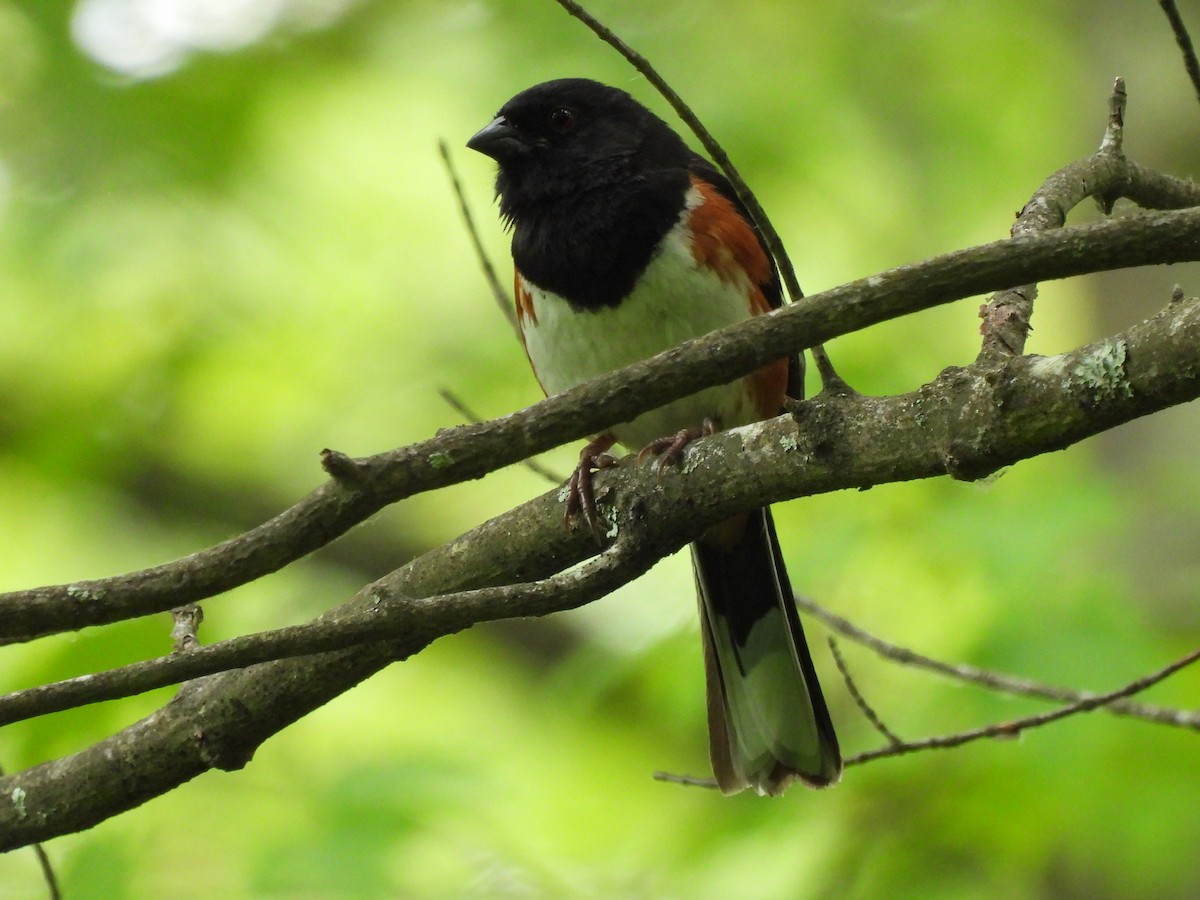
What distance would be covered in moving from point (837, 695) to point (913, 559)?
3.00 ft

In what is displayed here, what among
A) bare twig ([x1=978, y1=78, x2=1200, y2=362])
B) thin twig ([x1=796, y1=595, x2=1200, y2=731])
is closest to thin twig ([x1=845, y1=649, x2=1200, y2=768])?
thin twig ([x1=796, y1=595, x2=1200, y2=731])

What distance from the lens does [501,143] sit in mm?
Answer: 3270

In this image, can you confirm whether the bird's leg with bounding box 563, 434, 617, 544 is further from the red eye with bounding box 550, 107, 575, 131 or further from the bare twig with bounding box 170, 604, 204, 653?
the red eye with bounding box 550, 107, 575, 131

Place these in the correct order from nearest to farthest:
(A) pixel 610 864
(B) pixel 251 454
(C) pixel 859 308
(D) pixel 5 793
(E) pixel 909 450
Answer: (C) pixel 859 308 → (E) pixel 909 450 → (D) pixel 5 793 → (A) pixel 610 864 → (B) pixel 251 454

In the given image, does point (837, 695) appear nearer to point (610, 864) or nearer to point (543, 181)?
point (610, 864)

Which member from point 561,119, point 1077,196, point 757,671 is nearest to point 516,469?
point 561,119

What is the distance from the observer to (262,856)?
3119mm

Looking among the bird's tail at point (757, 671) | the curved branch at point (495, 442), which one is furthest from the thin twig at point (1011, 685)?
the curved branch at point (495, 442)

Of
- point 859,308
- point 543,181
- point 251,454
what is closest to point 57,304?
point 251,454

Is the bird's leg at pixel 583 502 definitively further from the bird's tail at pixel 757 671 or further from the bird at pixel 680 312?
the bird's tail at pixel 757 671

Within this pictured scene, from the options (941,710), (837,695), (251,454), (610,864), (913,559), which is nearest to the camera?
(941,710)

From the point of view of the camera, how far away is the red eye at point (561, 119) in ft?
10.8

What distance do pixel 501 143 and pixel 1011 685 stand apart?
1730 mm

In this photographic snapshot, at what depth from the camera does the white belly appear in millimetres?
2873
